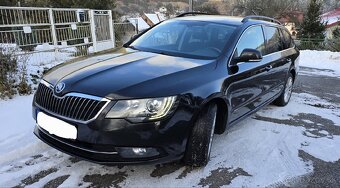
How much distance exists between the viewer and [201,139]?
3209 mm

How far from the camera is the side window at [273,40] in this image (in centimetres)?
495

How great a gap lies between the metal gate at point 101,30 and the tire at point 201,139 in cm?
860

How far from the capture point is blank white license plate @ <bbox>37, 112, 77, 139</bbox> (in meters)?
2.86

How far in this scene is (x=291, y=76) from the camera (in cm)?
629

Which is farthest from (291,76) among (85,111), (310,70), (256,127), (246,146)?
(310,70)

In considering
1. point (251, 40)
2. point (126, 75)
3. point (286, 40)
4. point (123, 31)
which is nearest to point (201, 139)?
point (126, 75)

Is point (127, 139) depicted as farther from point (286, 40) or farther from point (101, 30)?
point (101, 30)

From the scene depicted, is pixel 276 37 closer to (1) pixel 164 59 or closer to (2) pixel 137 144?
(1) pixel 164 59

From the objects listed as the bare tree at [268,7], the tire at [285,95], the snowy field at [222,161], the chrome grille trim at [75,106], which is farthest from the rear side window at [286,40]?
the bare tree at [268,7]

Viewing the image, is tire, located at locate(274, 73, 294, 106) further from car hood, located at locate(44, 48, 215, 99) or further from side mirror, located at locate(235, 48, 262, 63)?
car hood, located at locate(44, 48, 215, 99)

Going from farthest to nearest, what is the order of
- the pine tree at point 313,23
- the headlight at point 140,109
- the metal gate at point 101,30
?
the pine tree at point 313,23 < the metal gate at point 101,30 < the headlight at point 140,109

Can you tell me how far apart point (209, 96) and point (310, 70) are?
9086mm

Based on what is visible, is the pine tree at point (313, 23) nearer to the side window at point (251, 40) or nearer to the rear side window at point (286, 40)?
the rear side window at point (286, 40)

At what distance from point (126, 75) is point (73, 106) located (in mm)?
580
